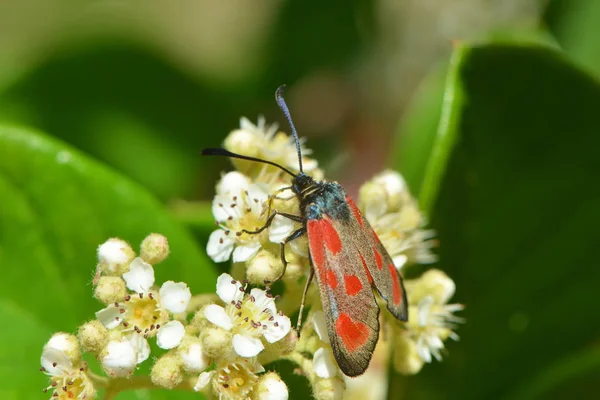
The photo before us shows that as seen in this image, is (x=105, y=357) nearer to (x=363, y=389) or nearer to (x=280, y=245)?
(x=280, y=245)

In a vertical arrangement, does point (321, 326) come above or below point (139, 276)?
below

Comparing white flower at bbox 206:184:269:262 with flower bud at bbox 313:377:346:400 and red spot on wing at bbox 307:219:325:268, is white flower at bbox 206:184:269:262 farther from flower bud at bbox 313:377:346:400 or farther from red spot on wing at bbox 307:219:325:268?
flower bud at bbox 313:377:346:400

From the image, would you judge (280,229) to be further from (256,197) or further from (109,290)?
(109,290)

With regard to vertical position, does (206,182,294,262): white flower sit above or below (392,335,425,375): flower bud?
above


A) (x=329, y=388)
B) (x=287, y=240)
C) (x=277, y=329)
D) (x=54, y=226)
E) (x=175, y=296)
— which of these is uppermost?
(x=54, y=226)

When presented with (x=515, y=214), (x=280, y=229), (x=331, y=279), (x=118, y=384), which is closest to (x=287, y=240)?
(x=280, y=229)

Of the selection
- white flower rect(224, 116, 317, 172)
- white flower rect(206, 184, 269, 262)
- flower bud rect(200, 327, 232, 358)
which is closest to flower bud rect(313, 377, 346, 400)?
flower bud rect(200, 327, 232, 358)

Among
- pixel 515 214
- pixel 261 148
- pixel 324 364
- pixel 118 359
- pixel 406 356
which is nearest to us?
pixel 118 359
